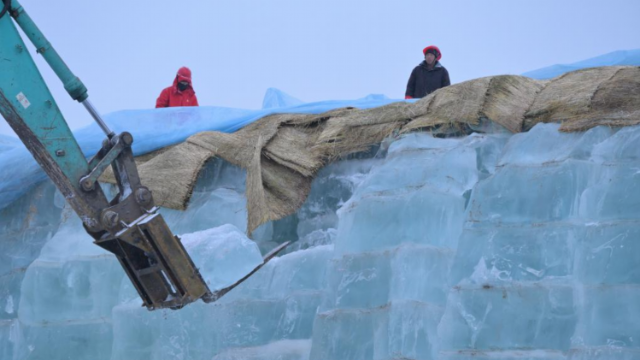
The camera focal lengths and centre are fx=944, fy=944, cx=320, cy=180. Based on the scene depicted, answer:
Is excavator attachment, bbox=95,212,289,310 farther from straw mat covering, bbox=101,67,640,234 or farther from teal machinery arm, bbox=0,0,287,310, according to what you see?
straw mat covering, bbox=101,67,640,234

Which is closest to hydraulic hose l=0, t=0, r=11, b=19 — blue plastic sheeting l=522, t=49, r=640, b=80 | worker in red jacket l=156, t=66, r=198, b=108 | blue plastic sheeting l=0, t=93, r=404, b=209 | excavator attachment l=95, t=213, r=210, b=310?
excavator attachment l=95, t=213, r=210, b=310

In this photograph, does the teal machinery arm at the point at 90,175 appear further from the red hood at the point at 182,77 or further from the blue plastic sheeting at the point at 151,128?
the red hood at the point at 182,77

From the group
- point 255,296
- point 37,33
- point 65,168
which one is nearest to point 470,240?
point 255,296

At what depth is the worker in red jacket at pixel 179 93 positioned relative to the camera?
8.73 metres

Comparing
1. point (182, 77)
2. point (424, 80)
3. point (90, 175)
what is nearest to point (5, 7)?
point (90, 175)

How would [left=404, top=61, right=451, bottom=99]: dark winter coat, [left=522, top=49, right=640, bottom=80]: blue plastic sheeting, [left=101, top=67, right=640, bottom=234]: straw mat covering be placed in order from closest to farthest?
[left=101, top=67, right=640, bottom=234]: straw mat covering < [left=522, top=49, right=640, bottom=80]: blue plastic sheeting < [left=404, top=61, right=451, bottom=99]: dark winter coat

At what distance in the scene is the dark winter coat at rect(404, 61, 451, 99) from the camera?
335 inches

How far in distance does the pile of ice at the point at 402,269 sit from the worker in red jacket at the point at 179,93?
2044mm

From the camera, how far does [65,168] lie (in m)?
4.96

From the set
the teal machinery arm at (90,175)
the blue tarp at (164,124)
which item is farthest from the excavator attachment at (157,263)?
the blue tarp at (164,124)

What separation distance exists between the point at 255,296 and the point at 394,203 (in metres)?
1.12

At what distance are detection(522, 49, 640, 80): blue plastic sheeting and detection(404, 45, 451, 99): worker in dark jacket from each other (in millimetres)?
1040

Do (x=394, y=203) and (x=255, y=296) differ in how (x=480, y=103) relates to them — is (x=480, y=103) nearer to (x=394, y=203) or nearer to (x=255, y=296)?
(x=394, y=203)

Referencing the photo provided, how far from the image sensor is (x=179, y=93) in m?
8.76
